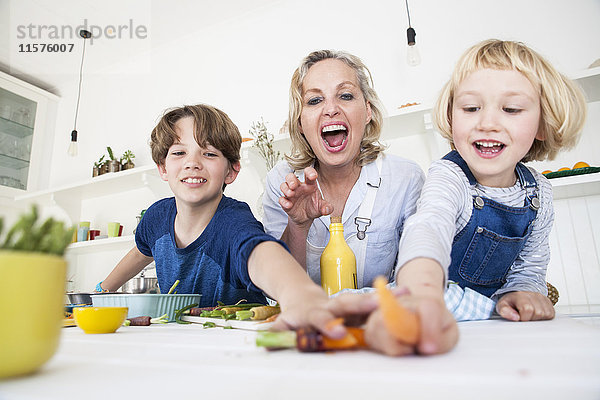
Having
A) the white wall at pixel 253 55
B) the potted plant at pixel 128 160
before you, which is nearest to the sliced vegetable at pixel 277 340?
the white wall at pixel 253 55

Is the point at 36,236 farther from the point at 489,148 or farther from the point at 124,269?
the point at 124,269

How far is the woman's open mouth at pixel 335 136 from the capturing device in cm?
124

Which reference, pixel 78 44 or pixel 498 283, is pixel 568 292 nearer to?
pixel 498 283

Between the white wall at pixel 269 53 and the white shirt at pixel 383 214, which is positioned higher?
the white wall at pixel 269 53

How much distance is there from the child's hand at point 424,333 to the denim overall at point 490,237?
0.59 metres

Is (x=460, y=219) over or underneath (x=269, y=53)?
underneath

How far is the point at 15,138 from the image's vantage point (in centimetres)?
355

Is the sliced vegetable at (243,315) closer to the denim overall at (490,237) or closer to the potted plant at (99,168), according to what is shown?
the denim overall at (490,237)

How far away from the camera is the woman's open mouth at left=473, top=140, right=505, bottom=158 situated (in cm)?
86

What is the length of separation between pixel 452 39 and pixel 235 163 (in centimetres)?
170

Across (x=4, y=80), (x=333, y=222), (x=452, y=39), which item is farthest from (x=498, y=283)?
(x=4, y=80)

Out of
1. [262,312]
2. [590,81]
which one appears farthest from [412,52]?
[262,312]

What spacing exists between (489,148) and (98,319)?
0.84 meters

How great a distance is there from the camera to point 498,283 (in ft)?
3.22
